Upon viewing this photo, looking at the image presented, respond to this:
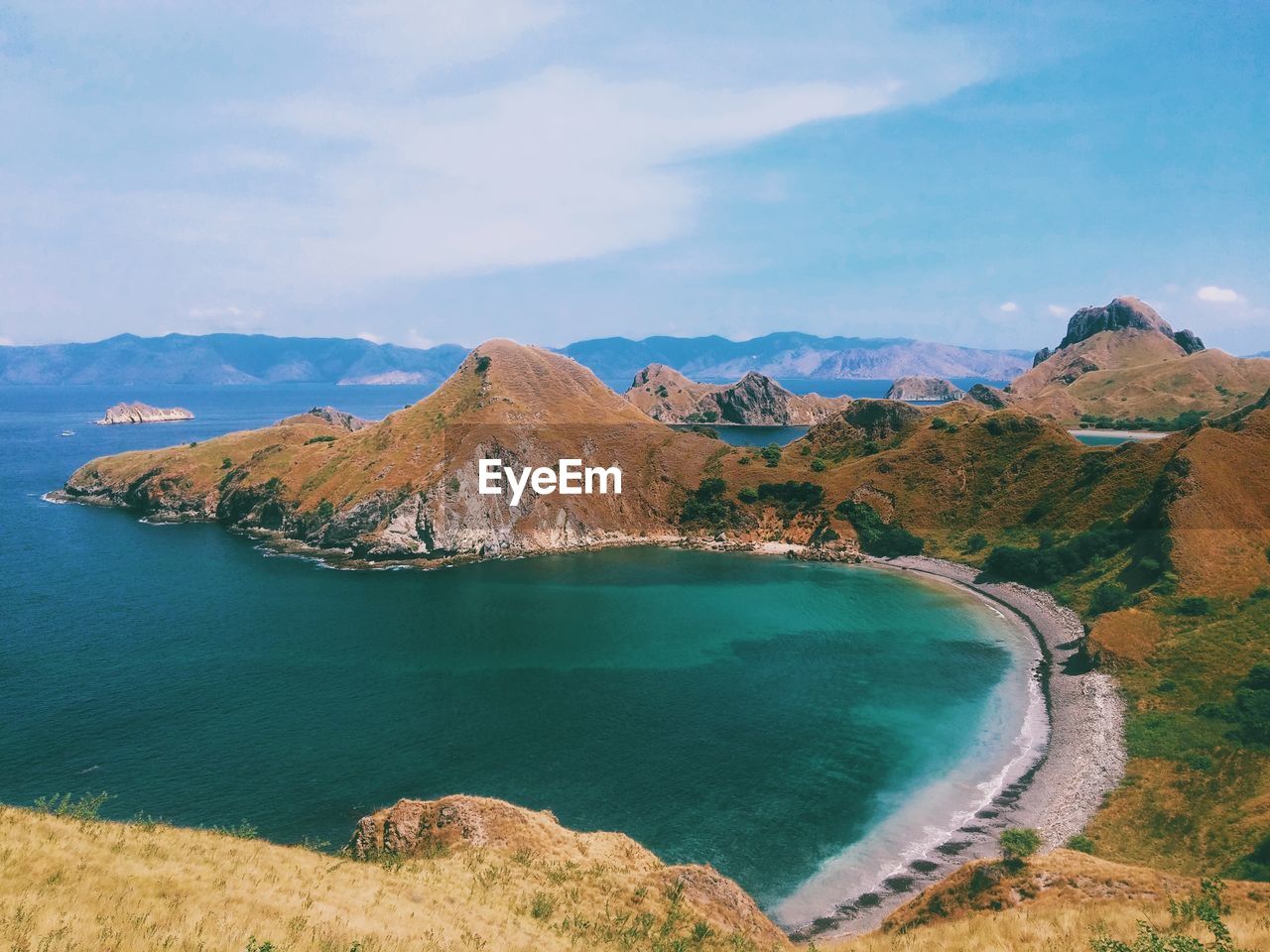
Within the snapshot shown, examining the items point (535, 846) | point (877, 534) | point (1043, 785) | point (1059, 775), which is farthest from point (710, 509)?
point (535, 846)

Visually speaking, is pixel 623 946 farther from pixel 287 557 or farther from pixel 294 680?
pixel 287 557

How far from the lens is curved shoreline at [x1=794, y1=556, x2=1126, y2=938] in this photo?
4084cm

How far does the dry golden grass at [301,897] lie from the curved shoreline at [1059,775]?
14.0 meters

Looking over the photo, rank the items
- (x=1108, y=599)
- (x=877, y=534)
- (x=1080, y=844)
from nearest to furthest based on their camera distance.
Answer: (x=1080, y=844) → (x=1108, y=599) → (x=877, y=534)

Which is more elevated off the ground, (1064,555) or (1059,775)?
(1064,555)

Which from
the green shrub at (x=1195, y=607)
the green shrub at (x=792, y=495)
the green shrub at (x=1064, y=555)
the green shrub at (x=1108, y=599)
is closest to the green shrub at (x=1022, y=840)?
the green shrub at (x=1195, y=607)

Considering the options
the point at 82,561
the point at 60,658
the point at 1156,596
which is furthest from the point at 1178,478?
the point at 82,561

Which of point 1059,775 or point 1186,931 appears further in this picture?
point 1059,775

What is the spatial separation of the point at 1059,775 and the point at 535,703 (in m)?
45.4

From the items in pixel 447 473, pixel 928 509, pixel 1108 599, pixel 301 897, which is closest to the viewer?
pixel 301 897

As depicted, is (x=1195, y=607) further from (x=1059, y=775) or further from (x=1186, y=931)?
(x=1186, y=931)

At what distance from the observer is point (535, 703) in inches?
2554

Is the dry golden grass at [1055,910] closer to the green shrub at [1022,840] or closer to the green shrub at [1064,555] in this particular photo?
the green shrub at [1022,840]

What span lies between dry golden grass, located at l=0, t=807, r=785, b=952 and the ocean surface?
15.7 m
